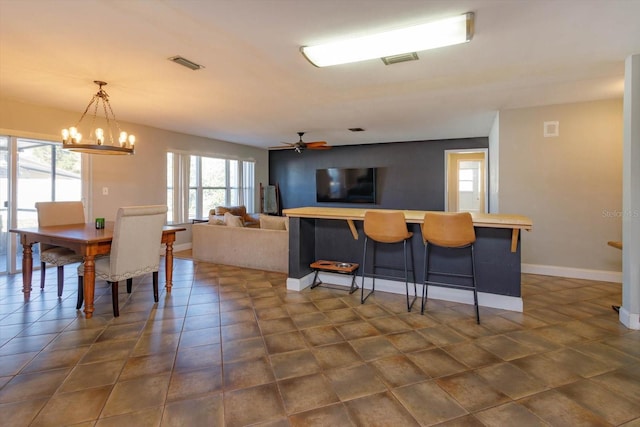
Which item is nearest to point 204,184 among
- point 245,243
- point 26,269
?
point 245,243

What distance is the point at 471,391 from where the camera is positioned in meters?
1.90

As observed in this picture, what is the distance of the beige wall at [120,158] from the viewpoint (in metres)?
4.38

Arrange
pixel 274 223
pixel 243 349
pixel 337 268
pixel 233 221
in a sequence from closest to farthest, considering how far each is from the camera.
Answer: pixel 243 349 → pixel 337 268 → pixel 274 223 → pixel 233 221

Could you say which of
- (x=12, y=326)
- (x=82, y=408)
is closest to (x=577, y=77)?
(x=82, y=408)

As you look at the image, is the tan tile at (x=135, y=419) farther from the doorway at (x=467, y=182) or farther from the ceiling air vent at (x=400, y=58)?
the doorway at (x=467, y=182)

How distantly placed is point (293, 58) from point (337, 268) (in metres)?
2.19

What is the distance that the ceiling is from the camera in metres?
2.08

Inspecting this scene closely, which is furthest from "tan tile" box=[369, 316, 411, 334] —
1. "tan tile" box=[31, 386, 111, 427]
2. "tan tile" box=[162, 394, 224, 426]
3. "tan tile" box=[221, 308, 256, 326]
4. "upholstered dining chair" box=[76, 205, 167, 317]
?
"upholstered dining chair" box=[76, 205, 167, 317]

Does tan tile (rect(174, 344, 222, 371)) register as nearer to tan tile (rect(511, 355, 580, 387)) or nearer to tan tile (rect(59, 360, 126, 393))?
tan tile (rect(59, 360, 126, 393))

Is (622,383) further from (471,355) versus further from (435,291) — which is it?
(435,291)

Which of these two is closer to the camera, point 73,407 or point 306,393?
point 73,407

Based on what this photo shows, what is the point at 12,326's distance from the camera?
271 cm

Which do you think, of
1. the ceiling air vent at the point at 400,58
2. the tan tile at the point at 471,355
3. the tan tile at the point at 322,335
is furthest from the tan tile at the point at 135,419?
the ceiling air vent at the point at 400,58

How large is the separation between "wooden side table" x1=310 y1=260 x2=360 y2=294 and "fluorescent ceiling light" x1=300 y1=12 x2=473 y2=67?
2102 millimetres
